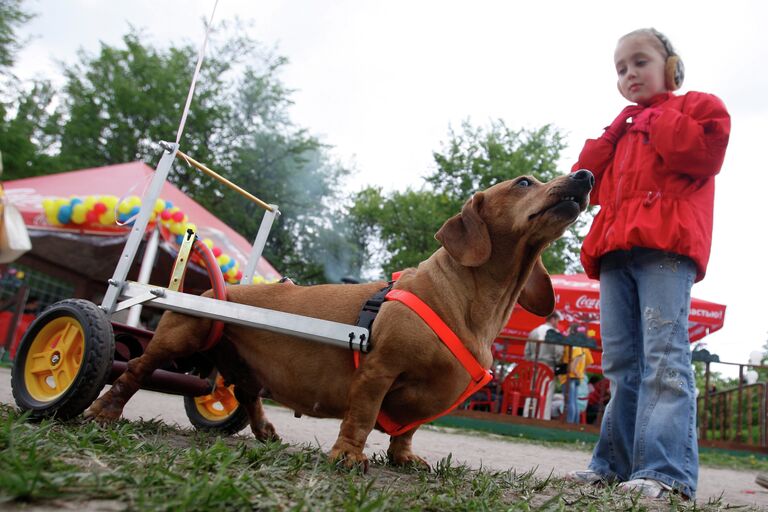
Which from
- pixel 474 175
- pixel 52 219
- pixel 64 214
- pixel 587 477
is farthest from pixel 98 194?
pixel 474 175

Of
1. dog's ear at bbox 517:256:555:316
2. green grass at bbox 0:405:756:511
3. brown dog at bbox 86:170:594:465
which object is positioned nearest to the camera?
green grass at bbox 0:405:756:511

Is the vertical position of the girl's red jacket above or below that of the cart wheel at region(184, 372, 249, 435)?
above

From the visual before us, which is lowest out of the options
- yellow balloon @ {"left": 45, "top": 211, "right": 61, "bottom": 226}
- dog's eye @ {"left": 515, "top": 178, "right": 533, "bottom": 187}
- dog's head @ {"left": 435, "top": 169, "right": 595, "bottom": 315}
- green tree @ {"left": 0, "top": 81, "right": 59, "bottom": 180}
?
dog's head @ {"left": 435, "top": 169, "right": 595, "bottom": 315}

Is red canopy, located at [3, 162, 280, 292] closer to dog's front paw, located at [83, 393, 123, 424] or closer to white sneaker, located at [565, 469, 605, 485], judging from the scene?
dog's front paw, located at [83, 393, 123, 424]

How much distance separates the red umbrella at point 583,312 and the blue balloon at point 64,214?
6.78m

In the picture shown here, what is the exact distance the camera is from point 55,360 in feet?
8.52

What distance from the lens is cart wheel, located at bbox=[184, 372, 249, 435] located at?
3174 mm

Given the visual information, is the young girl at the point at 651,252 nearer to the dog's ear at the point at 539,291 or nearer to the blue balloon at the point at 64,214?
the dog's ear at the point at 539,291

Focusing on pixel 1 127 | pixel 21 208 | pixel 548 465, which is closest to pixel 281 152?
pixel 1 127

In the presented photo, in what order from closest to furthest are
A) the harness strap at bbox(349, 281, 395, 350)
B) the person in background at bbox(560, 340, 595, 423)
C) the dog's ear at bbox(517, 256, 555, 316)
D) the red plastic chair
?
the harness strap at bbox(349, 281, 395, 350) < the dog's ear at bbox(517, 256, 555, 316) < the person in background at bbox(560, 340, 595, 423) < the red plastic chair

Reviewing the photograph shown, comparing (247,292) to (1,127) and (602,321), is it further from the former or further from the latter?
(1,127)

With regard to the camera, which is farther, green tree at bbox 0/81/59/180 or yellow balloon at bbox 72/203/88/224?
green tree at bbox 0/81/59/180

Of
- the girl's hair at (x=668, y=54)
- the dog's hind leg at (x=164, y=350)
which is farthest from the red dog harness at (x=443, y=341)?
the girl's hair at (x=668, y=54)

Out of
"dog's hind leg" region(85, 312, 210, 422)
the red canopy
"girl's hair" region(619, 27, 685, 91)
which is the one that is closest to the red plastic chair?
the red canopy
